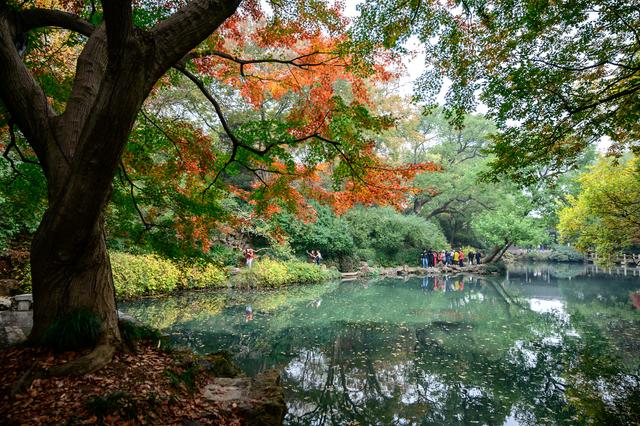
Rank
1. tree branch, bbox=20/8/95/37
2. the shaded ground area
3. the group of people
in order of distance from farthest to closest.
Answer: the group of people → tree branch, bbox=20/8/95/37 → the shaded ground area

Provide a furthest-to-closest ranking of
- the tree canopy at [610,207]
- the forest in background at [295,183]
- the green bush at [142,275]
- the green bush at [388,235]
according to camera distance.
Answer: the green bush at [388,235] → the tree canopy at [610,207] → the green bush at [142,275] → the forest in background at [295,183]

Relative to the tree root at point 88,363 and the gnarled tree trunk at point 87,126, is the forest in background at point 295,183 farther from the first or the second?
the tree root at point 88,363

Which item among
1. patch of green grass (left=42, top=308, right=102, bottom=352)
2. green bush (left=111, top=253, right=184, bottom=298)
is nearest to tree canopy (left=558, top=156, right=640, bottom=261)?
patch of green grass (left=42, top=308, right=102, bottom=352)

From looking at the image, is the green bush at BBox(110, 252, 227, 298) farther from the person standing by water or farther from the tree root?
the person standing by water

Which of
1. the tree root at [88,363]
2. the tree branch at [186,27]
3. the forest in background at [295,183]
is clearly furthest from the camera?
the forest in background at [295,183]

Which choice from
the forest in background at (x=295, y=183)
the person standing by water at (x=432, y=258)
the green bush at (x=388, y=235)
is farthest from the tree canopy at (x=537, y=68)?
the person standing by water at (x=432, y=258)

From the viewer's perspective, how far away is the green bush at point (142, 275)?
32.3 ft

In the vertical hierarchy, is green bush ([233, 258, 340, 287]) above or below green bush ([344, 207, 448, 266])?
below

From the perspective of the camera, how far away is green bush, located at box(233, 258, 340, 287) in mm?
13984

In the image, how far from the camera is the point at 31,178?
182 inches

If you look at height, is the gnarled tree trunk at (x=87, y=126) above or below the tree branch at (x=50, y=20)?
below

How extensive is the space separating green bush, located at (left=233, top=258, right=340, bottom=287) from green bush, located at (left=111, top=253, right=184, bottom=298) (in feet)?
9.13

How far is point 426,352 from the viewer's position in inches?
268

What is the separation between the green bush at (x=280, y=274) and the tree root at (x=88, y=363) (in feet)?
34.4
